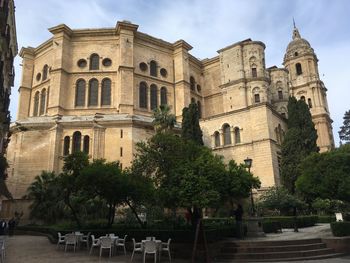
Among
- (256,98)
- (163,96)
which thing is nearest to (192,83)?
(163,96)

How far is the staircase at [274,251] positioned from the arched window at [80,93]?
2859cm

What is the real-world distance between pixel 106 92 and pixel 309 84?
29.2 metres

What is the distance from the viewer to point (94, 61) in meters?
38.8

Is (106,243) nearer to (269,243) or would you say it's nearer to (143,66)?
(269,243)

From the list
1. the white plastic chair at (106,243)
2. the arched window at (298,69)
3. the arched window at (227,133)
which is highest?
the arched window at (298,69)

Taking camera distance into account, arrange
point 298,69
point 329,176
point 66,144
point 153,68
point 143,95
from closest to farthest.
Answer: point 329,176
point 66,144
point 143,95
point 153,68
point 298,69

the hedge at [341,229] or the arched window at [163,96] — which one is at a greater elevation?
the arched window at [163,96]

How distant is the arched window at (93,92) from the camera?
37156 mm

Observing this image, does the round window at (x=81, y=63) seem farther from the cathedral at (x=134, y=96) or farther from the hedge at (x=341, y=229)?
the hedge at (x=341, y=229)

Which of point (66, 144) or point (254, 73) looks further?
point (254, 73)

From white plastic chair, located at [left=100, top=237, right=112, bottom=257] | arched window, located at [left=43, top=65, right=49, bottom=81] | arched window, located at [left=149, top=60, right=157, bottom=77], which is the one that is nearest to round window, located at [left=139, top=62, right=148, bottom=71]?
arched window, located at [left=149, top=60, right=157, bottom=77]

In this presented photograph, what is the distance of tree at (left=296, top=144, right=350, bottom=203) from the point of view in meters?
15.1

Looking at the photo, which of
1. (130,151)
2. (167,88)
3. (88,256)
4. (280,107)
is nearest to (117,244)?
(88,256)

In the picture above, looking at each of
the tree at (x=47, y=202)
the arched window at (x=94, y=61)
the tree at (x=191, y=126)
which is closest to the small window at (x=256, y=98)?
the tree at (x=191, y=126)
